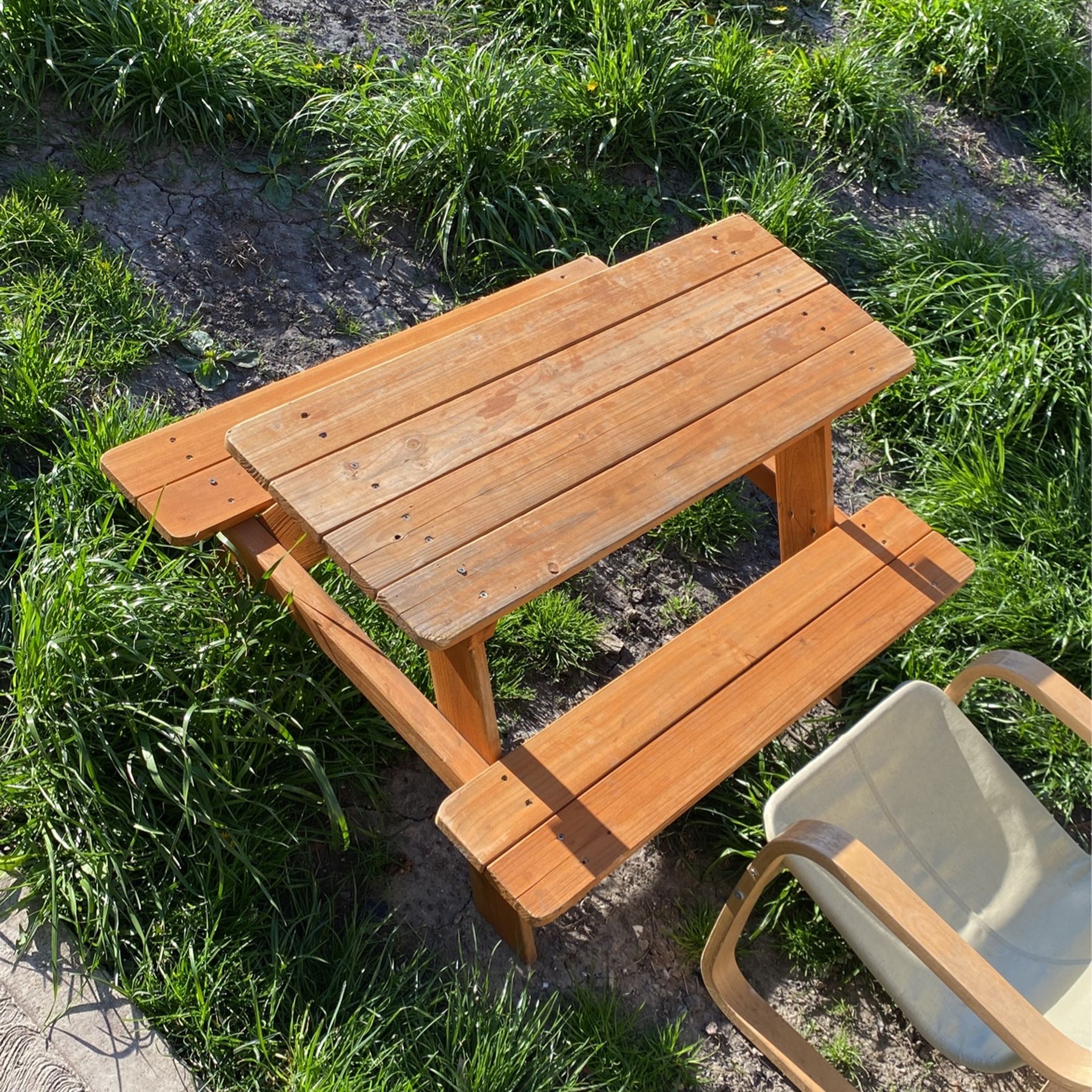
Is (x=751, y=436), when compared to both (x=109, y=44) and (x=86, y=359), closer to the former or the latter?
(x=86, y=359)

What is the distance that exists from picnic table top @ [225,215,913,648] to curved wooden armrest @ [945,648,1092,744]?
676 mm

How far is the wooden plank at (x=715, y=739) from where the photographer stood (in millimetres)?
2078

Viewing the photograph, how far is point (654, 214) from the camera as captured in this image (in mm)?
4066

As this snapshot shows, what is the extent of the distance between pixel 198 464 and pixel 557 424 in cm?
87

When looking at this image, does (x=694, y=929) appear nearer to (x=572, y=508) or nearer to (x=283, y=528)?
(x=572, y=508)

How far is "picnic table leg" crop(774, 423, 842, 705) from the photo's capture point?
2.81 meters

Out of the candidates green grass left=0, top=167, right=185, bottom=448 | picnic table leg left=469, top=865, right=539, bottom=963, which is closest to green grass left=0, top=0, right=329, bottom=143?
green grass left=0, top=167, right=185, bottom=448

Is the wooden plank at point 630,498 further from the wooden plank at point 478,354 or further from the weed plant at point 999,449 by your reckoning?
the weed plant at point 999,449

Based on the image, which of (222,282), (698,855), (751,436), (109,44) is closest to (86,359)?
(222,282)

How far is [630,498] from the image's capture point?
7.18 ft

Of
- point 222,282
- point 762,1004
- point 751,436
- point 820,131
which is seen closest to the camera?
point 751,436

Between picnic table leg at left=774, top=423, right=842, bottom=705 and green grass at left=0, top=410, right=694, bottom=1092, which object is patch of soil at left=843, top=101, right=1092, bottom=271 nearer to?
picnic table leg at left=774, top=423, right=842, bottom=705

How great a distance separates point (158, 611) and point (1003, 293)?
3.02m

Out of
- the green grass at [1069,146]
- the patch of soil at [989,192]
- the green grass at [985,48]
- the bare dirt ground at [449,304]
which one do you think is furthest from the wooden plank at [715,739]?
the green grass at [985,48]
